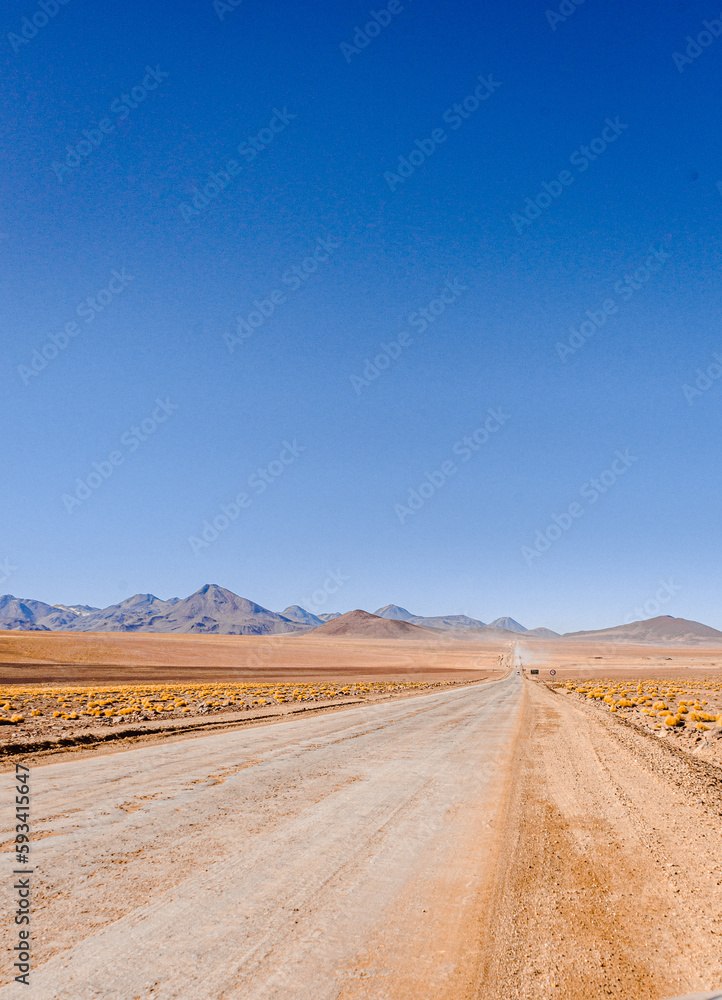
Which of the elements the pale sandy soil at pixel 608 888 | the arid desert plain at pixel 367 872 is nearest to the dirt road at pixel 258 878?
the arid desert plain at pixel 367 872

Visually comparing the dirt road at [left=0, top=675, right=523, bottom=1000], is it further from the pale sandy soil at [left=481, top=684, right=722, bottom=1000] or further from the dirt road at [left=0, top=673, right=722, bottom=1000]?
the pale sandy soil at [left=481, top=684, right=722, bottom=1000]

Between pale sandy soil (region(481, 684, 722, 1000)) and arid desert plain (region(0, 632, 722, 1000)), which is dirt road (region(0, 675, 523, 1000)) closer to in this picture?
arid desert plain (region(0, 632, 722, 1000))

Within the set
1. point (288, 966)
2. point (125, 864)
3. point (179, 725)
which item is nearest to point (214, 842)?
point (125, 864)

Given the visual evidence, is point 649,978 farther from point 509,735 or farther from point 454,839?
point 509,735

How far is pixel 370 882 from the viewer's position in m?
5.56

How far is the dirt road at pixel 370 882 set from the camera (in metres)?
3.94

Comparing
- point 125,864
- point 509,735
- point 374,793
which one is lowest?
point 509,735

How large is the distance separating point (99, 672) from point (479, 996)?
65.9 m

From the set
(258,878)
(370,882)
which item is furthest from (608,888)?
(258,878)

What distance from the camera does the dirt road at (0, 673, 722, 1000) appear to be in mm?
3943

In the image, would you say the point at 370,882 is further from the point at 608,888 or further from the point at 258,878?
the point at 608,888

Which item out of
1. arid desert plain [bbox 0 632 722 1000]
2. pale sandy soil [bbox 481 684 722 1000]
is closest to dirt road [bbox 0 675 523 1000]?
arid desert plain [bbox 0 632 722 1000]

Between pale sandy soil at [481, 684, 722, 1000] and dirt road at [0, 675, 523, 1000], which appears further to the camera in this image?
pale sandy soil at [481, 684, 722, 1000]

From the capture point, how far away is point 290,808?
26.7 ft
